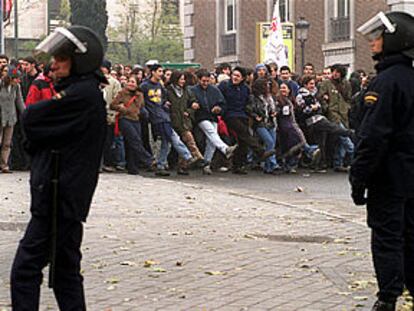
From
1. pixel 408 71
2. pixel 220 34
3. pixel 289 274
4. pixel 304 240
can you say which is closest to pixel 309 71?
pixel 304 240

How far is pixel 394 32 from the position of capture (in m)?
7.44

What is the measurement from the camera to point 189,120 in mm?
20062

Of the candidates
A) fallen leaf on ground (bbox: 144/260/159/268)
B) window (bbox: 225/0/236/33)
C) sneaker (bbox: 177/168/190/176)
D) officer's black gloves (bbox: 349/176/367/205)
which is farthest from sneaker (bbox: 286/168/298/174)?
window (bbox: 225/0/236/33)

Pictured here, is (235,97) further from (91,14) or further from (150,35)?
(150,35)

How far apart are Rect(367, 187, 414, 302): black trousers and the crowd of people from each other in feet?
37.3


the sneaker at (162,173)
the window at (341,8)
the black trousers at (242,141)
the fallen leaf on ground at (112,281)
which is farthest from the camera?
the window at (341,8)

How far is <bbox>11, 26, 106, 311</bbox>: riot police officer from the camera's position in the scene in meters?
6.30

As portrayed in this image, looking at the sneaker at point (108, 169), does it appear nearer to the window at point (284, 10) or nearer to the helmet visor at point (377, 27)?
the helmet visor at point (377, 27)

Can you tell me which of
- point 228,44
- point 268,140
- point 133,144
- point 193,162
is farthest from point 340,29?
point 133,144

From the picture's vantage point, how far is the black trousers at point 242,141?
66.2 feet

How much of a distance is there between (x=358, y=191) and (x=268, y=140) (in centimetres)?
1282

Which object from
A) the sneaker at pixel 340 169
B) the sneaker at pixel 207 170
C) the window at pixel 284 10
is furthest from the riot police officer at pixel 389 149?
the window at pixel 284 10

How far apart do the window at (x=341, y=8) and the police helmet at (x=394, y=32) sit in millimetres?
33002

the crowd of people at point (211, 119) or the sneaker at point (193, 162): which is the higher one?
the crowd of people at point (211, 119)
